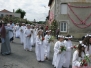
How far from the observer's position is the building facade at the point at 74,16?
101 feet

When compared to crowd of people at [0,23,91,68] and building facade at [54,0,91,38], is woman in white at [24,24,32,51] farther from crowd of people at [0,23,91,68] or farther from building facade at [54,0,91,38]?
building facade at [54,0,91,38]

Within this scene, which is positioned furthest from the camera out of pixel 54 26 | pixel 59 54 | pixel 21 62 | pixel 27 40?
pixel 54 26

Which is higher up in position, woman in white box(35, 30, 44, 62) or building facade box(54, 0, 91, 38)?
building facade box(54, 0, 91, 38)

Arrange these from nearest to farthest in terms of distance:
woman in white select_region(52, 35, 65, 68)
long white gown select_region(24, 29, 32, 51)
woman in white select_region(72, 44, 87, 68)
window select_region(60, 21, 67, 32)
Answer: woman in white select_region(72, 44, 87, 68) → woman in white select_region(52, 35, 65, 68) → long white gown select_region(24, 29, 32, 51) → window select_region(60, 21, 67, 32)

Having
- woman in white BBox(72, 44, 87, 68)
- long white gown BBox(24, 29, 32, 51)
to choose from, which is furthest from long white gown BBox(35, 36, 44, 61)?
woman in white BBox(72, 44, 87, 68)

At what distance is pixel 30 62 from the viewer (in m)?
11.1

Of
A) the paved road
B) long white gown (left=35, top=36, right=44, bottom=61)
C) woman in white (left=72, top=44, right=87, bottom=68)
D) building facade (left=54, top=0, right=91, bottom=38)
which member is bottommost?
the paved road

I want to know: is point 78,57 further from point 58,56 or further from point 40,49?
point 40,49

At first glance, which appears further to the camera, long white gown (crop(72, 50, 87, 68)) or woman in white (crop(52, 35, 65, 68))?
woman in white (crop(52, 35, 65, 68))

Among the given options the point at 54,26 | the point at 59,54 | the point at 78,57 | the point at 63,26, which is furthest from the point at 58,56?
the point at 63,26

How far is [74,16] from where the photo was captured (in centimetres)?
3083

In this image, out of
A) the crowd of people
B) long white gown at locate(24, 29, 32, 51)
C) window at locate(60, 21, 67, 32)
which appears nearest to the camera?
the crowd of people

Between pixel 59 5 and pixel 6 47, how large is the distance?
63.2 feet

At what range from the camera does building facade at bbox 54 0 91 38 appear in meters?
30.6
